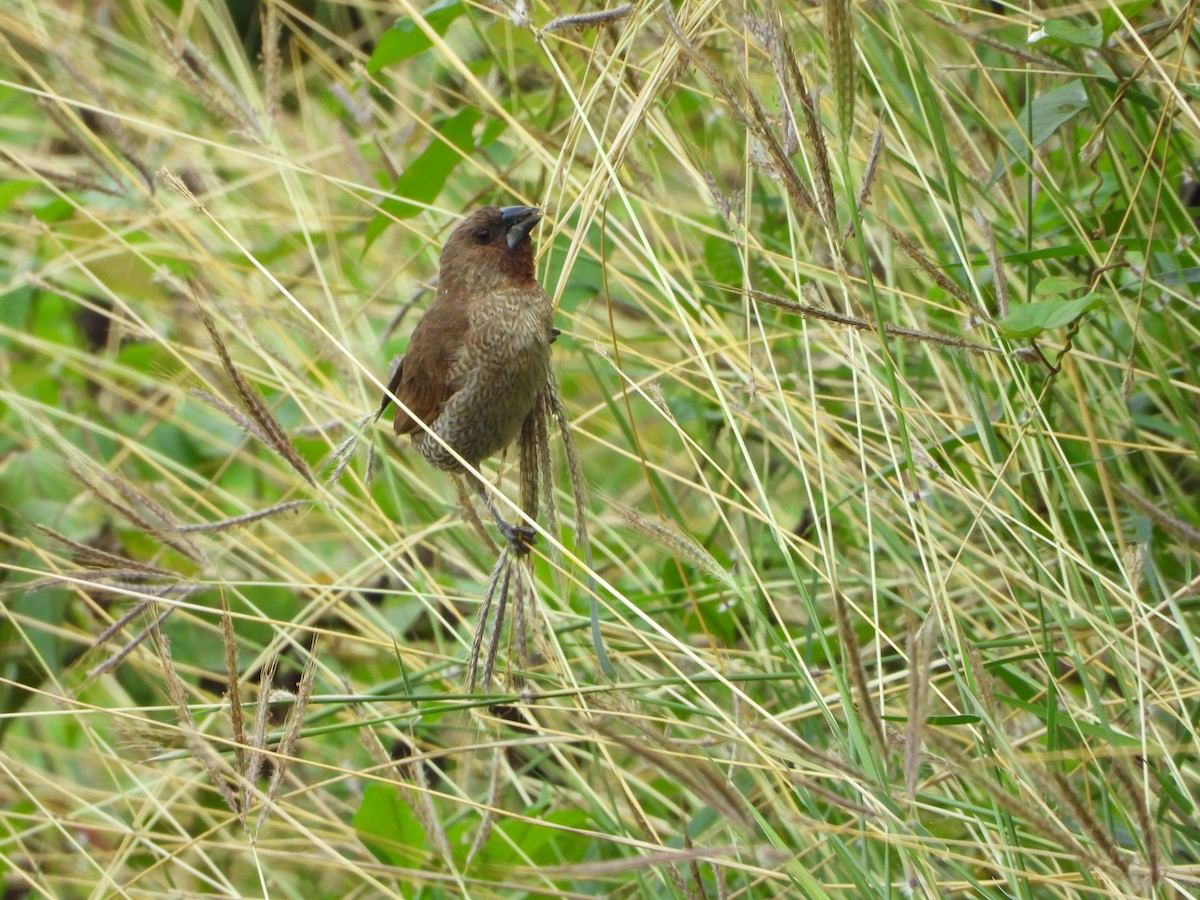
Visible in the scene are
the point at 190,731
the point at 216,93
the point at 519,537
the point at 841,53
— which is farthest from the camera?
the point at 216,93

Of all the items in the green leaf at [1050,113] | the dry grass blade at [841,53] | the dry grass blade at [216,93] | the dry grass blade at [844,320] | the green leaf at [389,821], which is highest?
the dry grass blade at [841,53]

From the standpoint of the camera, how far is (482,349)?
99.0 inches

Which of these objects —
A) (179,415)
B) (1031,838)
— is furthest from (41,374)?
(1031,838)

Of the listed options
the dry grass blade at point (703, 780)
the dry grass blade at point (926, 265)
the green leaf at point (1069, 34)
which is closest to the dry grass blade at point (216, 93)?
the dry grass blade at point (926, 265)

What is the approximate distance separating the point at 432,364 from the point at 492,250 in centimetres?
26

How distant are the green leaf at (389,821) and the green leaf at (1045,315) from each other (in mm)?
1350

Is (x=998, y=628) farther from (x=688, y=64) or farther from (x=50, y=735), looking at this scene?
(x=50, y=735)

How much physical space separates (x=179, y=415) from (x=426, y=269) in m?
0.86

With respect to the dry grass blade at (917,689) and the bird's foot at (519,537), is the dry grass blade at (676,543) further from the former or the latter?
the dry grass blade at (917,689)

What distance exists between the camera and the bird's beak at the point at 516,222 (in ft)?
8.37

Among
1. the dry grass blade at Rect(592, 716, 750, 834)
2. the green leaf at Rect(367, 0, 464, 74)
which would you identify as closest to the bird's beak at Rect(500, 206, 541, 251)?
the green leaf at Rect(367, 0, 464, 74)

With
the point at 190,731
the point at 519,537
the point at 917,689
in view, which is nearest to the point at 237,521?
the point at 519,537

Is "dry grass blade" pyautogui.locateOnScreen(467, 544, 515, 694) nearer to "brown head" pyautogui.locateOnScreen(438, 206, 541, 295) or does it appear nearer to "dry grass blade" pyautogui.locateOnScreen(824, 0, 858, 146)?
"brown head" pyautogui.locateOnScreen(438, 206, 541, 295)

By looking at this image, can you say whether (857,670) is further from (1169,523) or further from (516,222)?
(516,222)
